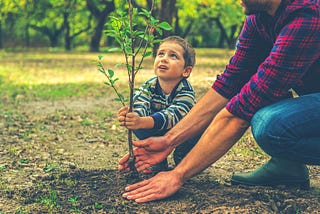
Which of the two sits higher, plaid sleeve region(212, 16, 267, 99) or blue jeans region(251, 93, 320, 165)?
plaid sleeve region(212, 16, 267, 99)

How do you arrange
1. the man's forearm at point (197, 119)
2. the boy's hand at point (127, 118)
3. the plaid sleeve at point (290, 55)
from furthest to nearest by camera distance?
the man's forearm at point (197, 119) < the boy's hand at point (127, 118) < the plaid sleeve at point (290, 55)

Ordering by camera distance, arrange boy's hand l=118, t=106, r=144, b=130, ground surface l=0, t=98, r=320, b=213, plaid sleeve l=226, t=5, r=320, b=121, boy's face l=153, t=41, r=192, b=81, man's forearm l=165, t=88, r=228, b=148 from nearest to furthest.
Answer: plaid sleeve l=226, t=5, r=320, b=121
ground surface l=0, t=98, r=320, b=213
boy's hand l=118, t=106, r=144, b=130
man's forearm l=165, t=88, r=228, b=148
boy's face l=153, t=41, r=192, b=81

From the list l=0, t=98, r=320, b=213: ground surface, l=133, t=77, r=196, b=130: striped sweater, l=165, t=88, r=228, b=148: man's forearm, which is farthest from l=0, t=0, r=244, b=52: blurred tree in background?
l=165, t=88, r=228, b=148: man's forearm

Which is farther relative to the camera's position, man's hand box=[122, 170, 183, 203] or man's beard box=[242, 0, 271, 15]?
man's hand box=[122, 170, 183, 203]

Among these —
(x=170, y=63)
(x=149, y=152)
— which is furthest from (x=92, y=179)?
(x=170, y=63)

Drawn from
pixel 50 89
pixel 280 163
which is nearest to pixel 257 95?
pixel 280 163

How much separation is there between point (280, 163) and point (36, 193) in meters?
1.58

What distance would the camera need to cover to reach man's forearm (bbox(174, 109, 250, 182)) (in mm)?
3201

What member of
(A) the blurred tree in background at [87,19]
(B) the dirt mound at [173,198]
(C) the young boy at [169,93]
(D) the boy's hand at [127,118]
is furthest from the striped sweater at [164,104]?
A: (A) the blurred tree in background at [87,19]

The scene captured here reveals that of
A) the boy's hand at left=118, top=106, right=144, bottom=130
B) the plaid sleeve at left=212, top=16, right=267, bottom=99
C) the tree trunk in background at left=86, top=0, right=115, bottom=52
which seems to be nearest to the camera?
the boy's hand at left=118, top=106, right=144, bottom=130

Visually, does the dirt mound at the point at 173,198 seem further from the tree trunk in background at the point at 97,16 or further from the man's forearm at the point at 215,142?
the tree trunk in background at the point at 97,16

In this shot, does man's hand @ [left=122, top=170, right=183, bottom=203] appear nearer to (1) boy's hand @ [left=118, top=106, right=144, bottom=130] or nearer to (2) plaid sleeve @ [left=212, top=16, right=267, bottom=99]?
(1) boy's hand @ [left=118, top=106, right=144, bottom=130]

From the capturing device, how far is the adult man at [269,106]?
120 inches

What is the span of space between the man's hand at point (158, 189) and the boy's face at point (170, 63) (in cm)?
85
